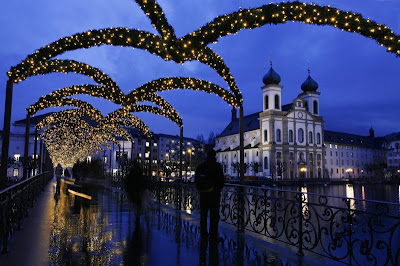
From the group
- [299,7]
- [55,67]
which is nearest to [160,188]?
[55,67]

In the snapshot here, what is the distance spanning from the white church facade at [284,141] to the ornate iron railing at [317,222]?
6112cm

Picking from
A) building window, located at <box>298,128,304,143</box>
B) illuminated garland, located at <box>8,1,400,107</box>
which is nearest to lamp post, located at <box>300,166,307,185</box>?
building window, located at <box>298,128,304,143</box>

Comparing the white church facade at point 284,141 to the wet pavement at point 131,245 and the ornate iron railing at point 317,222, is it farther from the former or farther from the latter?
the wet pavement at point 131,245

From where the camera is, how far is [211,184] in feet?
22.4

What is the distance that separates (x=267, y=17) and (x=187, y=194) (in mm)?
7640

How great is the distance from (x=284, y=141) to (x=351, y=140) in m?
36.8

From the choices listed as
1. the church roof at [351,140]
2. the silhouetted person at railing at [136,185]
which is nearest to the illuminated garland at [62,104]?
the silhouetted person at railing at [136,185]

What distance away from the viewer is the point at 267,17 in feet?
24.3

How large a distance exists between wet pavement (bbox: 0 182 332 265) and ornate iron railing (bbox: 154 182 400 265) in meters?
0.45

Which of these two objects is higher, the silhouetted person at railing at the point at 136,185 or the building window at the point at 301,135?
the building window at the point at 301,135

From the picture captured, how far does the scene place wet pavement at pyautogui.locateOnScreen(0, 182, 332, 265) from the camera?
5.63 metres

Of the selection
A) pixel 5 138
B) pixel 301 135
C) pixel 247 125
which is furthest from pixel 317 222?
pixel 247 125

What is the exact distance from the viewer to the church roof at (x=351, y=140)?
96.9 metres

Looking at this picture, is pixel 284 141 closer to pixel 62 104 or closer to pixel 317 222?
pixel 62 104
